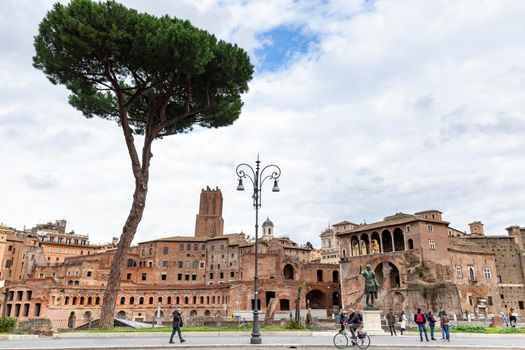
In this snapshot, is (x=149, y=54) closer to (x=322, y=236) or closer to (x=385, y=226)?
(x=385, y=226)

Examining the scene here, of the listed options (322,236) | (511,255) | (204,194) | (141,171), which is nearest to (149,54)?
(141,171)

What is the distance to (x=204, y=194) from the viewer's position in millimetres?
82625

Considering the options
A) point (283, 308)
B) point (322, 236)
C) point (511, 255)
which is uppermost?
point (322, 236)

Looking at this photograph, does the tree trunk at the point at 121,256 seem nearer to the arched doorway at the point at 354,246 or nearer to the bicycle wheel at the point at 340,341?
the bicycle wheel at the point at 340,341

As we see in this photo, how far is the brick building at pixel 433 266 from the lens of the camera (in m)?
41.3

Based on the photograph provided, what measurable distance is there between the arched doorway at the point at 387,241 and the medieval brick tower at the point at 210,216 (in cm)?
3632

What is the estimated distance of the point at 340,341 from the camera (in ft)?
44.8

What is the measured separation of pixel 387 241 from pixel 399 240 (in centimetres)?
203

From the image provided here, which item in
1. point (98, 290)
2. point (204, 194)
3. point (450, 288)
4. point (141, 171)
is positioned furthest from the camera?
point (204, 194)

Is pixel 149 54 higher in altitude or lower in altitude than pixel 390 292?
higher

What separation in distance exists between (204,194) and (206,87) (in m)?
61.8

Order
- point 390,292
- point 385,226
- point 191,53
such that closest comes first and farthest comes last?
point 191,53 → point 390,292 → point 385,226

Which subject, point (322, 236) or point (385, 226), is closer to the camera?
point (385, 226)

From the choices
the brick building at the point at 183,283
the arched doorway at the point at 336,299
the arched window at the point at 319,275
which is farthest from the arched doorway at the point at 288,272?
the arched doorway at the point at 336,299
